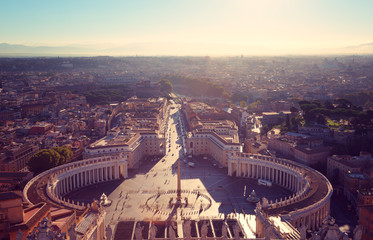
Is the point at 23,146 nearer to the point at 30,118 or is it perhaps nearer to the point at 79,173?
the point at 79,173

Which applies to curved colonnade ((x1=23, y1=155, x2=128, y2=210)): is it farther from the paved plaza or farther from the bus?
the bus

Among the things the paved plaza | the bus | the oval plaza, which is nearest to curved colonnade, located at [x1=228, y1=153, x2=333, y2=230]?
the oval plaza

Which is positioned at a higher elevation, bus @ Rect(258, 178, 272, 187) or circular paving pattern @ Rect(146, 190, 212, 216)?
bus @ Rect(258, 178, 272, 187)

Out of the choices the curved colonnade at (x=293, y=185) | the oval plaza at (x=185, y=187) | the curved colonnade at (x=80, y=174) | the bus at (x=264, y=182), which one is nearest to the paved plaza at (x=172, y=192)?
the oval plaza at (x=185, y=187)

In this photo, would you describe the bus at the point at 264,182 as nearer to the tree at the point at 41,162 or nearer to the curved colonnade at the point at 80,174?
the curved colonnade at the point at 80,174

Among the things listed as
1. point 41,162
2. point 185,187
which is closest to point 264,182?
point 185,187

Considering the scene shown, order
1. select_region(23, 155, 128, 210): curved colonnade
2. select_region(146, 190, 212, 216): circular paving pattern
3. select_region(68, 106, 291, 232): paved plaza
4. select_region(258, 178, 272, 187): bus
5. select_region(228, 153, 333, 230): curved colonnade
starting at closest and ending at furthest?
select_region(228, 153, 333, 230): curved colonnade
select_region(68, 106, 291, 232): paved plaza
select_region(146, 190, 212, 216): circular paving pattern
select_region(23, 155, 128, 210): curved colonnade
select_region(258, 178, 272, 187): bus

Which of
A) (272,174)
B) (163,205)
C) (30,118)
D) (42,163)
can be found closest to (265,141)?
(272,174)
